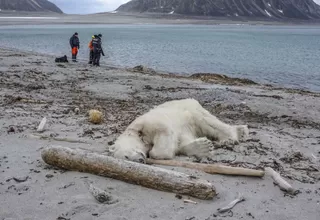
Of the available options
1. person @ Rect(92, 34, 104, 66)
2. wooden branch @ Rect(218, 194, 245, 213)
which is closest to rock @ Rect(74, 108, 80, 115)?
wooden branch @ Rect(218, 194, 245, 213)

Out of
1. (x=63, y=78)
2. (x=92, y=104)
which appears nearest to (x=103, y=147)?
(x=92, y=104)

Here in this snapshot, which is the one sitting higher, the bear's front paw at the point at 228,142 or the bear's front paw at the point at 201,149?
the bear's front paw at the point at 201,149

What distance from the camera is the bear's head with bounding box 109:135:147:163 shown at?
5.23m

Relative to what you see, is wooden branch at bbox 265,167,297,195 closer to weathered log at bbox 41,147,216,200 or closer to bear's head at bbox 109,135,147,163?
weathered log at bbox 41,147,216,200

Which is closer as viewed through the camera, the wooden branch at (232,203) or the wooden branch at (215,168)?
the wooden branch at (232,203)

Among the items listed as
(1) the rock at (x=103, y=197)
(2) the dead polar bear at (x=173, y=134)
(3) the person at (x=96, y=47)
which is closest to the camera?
(1) the rock at (x=103, y=197)

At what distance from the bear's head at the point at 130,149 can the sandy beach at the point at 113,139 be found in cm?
38

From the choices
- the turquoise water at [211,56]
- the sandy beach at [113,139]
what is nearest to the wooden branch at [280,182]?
the sandy beach at [113,139]

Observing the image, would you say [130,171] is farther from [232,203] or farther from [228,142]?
[228,142]

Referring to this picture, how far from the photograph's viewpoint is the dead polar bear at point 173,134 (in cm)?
559

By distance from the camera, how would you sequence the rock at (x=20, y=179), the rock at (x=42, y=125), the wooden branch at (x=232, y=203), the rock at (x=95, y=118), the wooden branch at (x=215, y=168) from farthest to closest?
1. the rock at (x=95, y=118)
2. the rock at (x=42, y=125)
3. the wooden branch at (x=215, y=168)
4. the rock at (x=20, y=179)
5. the wooden branch at (x=232, y=203)

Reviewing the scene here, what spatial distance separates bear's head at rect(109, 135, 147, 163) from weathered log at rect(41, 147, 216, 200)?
0.53 feet

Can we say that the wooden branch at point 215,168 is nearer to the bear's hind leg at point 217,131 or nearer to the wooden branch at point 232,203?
the wooden branch at point 232,203

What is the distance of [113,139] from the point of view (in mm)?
6883
